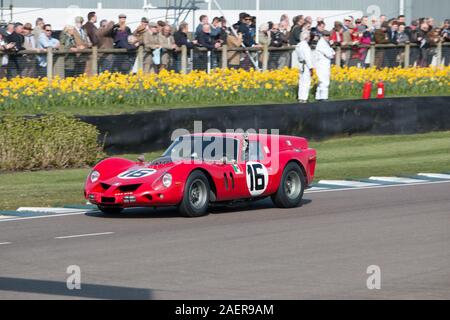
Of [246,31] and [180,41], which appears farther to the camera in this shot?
[246,31]

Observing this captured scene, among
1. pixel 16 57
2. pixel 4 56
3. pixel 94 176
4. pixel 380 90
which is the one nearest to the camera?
pixel 94 176

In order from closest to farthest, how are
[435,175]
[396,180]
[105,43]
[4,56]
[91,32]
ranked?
[396,180] → [435,175] → [4,56] → [91,32] → [105,43]

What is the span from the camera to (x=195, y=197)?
13352mm

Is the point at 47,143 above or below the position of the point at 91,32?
below

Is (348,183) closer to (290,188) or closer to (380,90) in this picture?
(290,188)

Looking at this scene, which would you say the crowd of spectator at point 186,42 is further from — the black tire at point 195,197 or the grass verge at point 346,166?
the black tire at point 195,197

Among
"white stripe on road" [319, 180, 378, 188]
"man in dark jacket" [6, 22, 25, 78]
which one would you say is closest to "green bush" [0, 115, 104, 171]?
"man in dark jacket" [6, 22, 25, 78]

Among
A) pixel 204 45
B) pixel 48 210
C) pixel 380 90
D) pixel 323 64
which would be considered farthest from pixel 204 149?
pixel 380 90

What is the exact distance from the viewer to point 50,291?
8602mm

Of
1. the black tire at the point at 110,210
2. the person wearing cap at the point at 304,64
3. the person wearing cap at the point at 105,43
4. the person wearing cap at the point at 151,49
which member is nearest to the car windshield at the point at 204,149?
the black tire at the point at 110,210

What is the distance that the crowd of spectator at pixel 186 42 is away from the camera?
22266mm

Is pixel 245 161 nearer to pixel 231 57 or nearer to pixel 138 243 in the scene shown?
pixel 138 243

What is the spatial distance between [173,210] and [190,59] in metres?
11.0

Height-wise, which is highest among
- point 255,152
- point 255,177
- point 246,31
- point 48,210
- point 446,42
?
point 246,31
